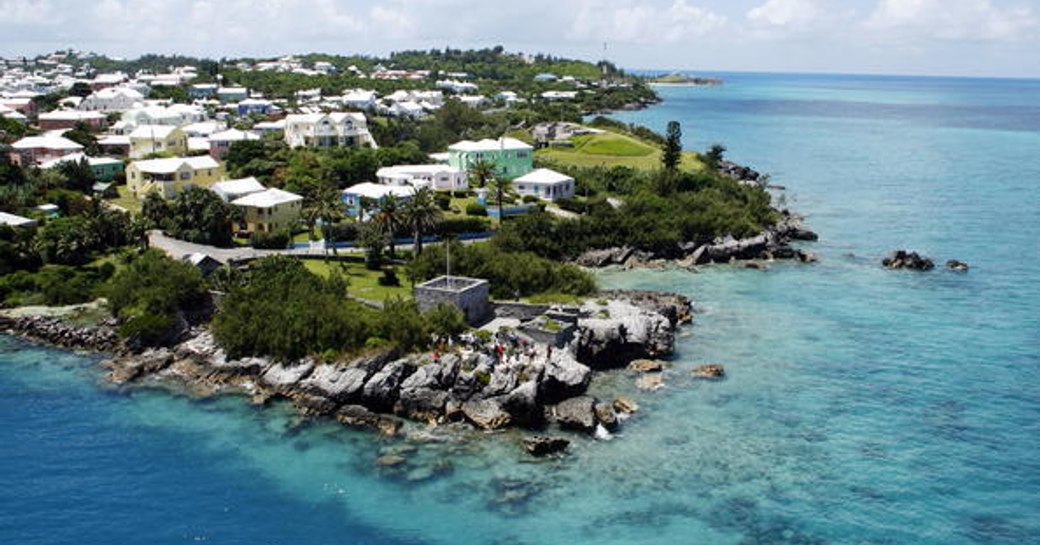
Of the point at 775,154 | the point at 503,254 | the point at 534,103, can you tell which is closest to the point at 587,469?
the point at 503,254

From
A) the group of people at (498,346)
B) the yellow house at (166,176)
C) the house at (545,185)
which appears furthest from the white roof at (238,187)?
the group of people at (498,346)

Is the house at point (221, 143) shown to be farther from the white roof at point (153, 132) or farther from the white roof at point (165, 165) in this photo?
the white roof at point (165, 165)

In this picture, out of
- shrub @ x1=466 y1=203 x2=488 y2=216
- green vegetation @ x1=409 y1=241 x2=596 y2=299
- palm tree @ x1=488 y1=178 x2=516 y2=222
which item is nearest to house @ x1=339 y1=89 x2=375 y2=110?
palm tree @ x1=488 y1=178 x2=516 y2=222

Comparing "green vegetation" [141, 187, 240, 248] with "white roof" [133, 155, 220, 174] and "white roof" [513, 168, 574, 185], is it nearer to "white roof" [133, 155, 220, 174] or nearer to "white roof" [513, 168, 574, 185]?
"white roof" [133, 155, 220, 174]

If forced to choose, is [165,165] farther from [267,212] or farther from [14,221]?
[267,212]

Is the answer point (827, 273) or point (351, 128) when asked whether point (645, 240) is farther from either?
point (351, 128)
